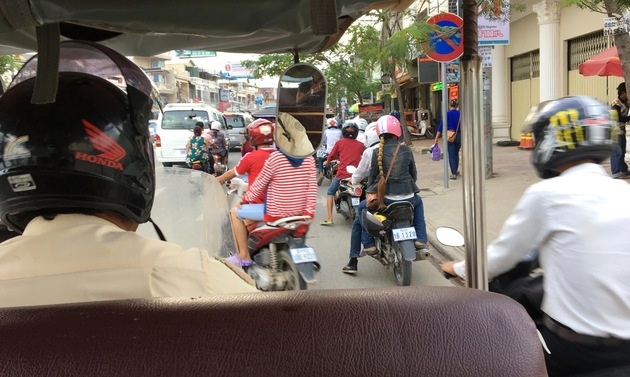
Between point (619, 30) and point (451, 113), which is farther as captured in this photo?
point (451, 113)

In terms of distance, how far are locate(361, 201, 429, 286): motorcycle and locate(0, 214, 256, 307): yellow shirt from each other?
392 cm

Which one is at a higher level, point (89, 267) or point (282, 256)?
point (89, 267)

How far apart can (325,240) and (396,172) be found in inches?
92.3

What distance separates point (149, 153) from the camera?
1.72m

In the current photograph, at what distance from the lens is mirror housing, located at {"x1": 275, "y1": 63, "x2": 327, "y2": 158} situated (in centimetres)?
245

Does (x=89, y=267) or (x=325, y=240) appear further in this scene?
(x=325, y=240)

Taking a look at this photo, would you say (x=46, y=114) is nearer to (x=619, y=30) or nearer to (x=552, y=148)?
(x=552, y=148)

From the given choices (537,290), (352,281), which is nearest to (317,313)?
(537,290)

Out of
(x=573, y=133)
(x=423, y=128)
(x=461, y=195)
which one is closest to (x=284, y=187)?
(x=461, y=195)

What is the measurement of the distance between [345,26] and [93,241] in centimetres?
107

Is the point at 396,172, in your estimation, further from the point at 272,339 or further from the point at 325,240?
the point at 272,339

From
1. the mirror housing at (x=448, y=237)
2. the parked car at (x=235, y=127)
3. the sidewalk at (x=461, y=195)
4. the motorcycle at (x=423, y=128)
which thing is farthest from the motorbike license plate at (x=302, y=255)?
the motorcycle at (x=423, y=128)

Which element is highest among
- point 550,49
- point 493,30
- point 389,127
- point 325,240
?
point 550,49

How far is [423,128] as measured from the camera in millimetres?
26562
